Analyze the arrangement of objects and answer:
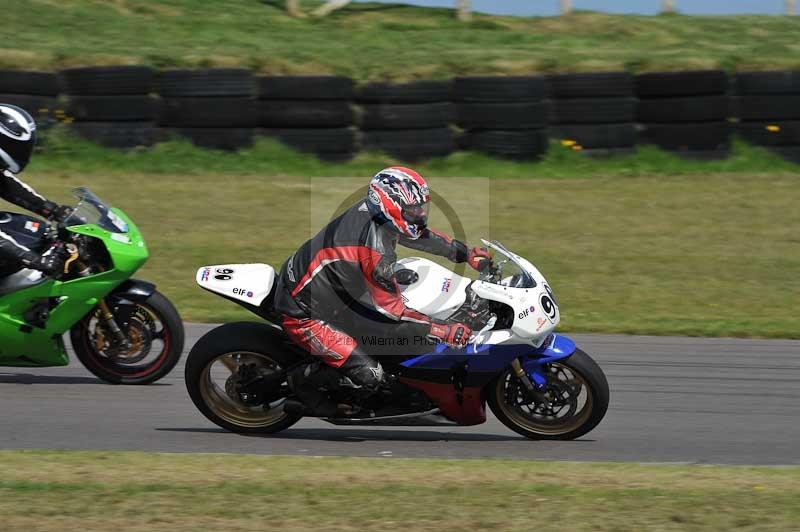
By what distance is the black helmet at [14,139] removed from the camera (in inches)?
297

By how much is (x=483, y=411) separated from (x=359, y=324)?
2.80ft

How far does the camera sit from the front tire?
6574 mm

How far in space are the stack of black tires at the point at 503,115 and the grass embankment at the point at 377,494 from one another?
10109mm

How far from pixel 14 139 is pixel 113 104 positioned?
8461mm

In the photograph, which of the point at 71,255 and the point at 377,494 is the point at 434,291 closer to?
the point at 377,494

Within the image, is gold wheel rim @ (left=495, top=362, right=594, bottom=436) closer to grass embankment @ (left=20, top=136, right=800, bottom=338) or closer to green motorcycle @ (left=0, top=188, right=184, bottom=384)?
green motorcycle @ (left=0, top=188, right=184, bottom=384)

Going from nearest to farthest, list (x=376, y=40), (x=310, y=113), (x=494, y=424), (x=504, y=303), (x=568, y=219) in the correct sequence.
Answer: (x=504, y=303)
(x=494, y=424)
(x=568, y=219)
(x=310, y=113)
(x=376, y=40)

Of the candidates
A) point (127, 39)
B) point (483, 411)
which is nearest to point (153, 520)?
point (483, 411)

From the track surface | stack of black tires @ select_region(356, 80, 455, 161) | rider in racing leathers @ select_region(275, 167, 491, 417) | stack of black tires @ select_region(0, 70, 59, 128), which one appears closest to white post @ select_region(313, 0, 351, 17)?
stack of black tires @ select_region(356, 80, 455, 161)

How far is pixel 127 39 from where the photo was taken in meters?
19.3

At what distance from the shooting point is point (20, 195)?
7789 millimetres

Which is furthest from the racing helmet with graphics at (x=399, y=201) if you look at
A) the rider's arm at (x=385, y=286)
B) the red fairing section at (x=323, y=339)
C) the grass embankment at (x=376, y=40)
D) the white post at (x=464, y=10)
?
the white post at (x=464, y=10)

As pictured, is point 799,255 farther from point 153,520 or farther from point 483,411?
point 153,520

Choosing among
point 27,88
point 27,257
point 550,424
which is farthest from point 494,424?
point 27,88
